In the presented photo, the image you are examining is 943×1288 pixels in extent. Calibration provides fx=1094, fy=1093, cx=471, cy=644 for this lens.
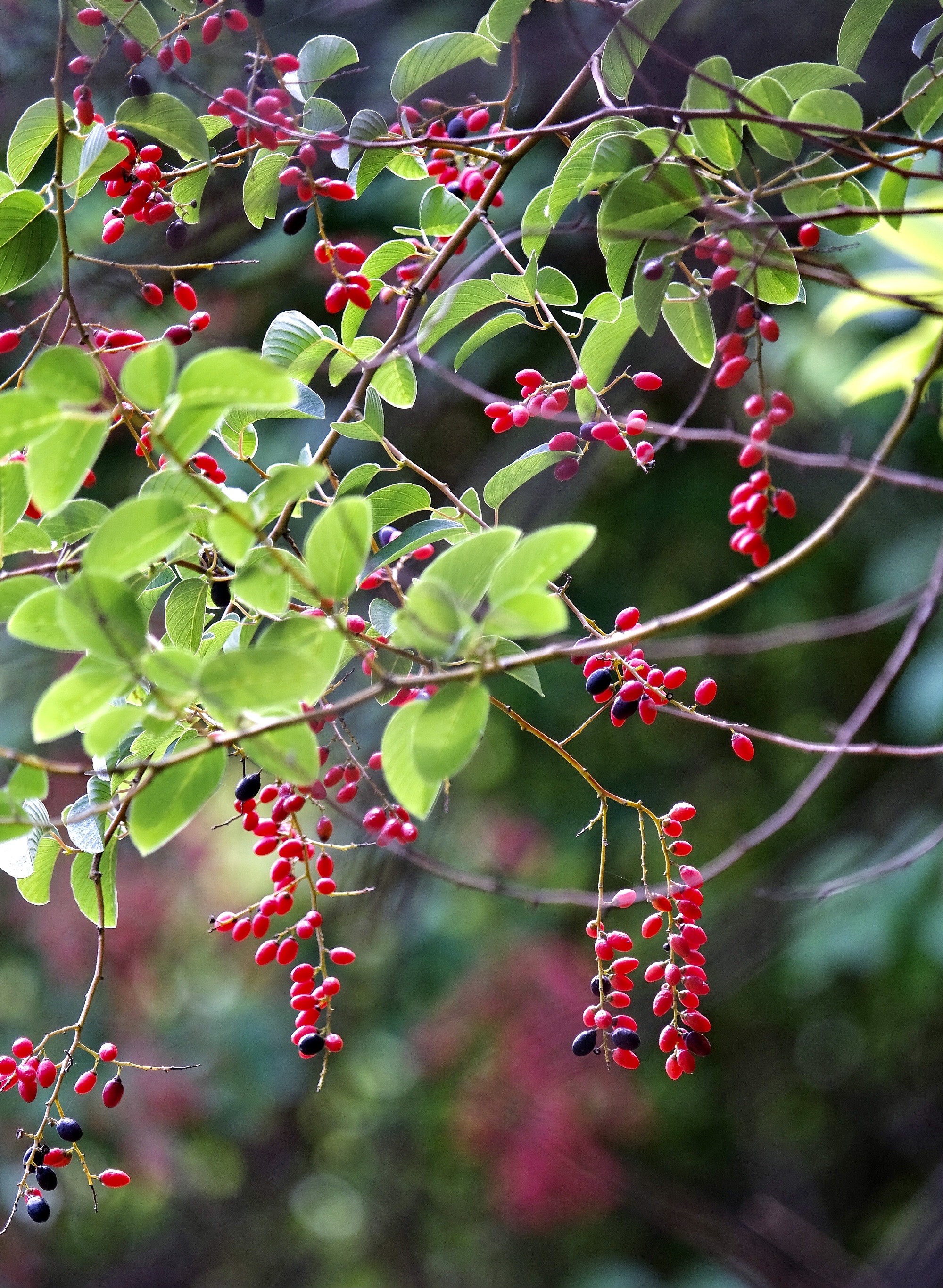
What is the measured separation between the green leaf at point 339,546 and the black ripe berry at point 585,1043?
30 cm

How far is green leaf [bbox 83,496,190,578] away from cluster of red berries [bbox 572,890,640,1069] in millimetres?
293

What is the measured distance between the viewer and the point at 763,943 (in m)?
1.67

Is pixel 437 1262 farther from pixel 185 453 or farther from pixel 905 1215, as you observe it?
pixel 185 453

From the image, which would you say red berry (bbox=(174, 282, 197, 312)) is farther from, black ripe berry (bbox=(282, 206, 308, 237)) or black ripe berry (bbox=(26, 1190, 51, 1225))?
black ripe berry (bbox=(26, 1190, 51, 1225))

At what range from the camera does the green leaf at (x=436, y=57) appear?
600 mm

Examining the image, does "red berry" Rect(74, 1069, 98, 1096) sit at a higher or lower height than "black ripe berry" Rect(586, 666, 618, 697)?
lower

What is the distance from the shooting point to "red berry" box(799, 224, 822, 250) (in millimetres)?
527

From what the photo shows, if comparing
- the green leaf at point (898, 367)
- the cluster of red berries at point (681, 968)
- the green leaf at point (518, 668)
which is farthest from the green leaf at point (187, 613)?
the green leaf at point (898, 367)

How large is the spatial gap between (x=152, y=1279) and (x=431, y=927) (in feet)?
3.53

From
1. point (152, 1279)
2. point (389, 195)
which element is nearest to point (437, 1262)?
point (152, 1279)

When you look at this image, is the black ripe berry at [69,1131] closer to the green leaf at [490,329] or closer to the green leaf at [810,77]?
the green leaf at [490,329]

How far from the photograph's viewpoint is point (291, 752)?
39cm

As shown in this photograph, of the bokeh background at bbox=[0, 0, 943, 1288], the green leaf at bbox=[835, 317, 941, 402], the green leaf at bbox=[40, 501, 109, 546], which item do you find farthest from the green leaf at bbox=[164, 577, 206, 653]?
the bokeh background at bbox=[0, 0, 943, 1288]

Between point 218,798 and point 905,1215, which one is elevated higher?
point 218,798
